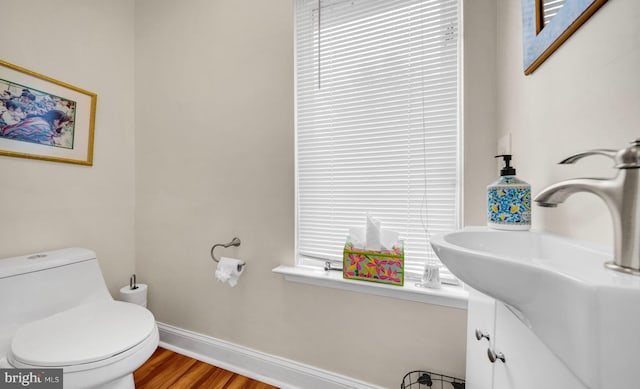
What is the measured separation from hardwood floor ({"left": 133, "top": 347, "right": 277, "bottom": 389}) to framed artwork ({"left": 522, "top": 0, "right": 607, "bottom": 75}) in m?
1.83

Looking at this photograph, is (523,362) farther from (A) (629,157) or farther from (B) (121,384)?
(B) (121,384)

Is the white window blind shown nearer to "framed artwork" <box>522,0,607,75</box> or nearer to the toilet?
"framed artwork" <box>522,0,607,75</box>

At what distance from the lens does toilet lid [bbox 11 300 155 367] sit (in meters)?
0.87

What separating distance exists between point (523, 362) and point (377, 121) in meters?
1.01

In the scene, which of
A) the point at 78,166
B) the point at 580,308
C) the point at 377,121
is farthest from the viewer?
the point at 78,166

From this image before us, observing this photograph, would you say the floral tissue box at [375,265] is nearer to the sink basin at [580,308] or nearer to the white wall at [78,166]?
the sink basin at [580,308]

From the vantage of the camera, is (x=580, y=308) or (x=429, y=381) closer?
(x=580, y=308)

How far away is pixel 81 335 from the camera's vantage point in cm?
100

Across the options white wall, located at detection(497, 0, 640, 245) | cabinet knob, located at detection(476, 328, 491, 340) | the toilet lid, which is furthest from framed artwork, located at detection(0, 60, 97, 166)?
white wall, located at detection(497, 0, 640, 245)

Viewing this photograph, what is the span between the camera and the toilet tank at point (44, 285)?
43.0 inches

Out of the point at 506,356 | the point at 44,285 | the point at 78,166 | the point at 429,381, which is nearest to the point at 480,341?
the point at 506,356

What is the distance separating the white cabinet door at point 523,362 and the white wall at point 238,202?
53 cm

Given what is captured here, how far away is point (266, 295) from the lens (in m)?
1.40

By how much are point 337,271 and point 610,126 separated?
108cm
